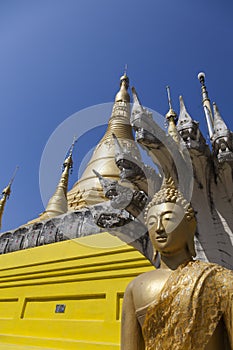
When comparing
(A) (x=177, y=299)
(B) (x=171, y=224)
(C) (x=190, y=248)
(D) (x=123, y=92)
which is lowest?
(A) (x=177, y=299)

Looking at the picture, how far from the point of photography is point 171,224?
1535 millimetres

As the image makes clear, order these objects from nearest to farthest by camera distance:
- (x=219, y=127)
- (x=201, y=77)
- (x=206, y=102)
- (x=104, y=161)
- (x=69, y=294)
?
(x=219, y=127), (x=69, y=294), (x=206, y=102), (x=201, y=77), (x=104, y=161)

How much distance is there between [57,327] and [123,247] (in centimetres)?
140

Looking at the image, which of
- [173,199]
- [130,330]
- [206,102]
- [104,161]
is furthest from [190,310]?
[104,161]

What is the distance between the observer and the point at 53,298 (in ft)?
13.4

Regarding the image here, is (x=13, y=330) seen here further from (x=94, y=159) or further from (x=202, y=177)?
(x=94, y=159)

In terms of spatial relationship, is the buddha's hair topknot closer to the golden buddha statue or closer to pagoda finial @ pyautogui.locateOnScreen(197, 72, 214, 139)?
the golden buddha statue

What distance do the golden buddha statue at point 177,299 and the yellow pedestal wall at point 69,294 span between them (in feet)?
5.99

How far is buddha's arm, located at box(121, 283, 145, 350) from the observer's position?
1.43 metres

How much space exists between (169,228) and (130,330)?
0.57 meters

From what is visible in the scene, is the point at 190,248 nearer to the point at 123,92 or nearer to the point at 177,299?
the point at 177,299

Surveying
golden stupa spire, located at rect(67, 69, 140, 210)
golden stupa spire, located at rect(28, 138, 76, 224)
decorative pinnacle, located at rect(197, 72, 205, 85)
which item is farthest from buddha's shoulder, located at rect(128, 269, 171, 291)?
decorative pinnacle, located at rect(197, 72, 205, 85)

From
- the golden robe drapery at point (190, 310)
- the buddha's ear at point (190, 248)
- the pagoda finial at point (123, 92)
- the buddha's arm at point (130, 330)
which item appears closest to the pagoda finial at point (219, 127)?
the buddha's ear at point (190, 248)

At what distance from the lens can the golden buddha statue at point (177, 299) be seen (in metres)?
1.27
